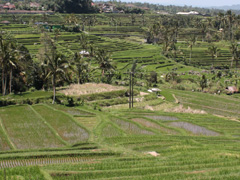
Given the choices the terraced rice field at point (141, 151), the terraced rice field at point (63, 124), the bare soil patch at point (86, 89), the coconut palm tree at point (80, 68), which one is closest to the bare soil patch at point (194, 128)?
the terraced rice field at point (141, 151)

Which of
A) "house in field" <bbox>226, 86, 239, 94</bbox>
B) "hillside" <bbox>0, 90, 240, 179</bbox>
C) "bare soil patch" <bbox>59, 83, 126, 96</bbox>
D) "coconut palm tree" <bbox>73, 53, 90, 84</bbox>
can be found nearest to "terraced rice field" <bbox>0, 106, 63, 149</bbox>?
"hillside" <bbox>0, 90, 240, 179</bbox>

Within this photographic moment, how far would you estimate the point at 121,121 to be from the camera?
2562cm

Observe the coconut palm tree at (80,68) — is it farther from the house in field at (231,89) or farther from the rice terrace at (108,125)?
the house in field at (231,89)

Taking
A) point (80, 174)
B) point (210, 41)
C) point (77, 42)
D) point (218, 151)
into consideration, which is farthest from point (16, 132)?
point (210, 41)

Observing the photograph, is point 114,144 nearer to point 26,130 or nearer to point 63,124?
point 63,124

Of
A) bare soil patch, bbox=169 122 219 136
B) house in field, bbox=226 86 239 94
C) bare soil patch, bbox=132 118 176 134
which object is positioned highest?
bare soil patch, bbox=132 118 176 134

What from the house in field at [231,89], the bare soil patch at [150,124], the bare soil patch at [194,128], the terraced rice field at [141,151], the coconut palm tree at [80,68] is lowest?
the house in field at [231,89]

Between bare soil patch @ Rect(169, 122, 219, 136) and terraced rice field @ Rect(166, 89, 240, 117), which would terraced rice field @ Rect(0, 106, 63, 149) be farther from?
terraced rice field @ Rect(166, 89, 240, 117)

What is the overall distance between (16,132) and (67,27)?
7159cm

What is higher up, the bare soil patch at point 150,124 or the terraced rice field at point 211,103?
the bare soil patch at point 150,124

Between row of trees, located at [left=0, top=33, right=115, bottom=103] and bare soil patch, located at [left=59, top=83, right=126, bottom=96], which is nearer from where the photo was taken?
row of trees, located at [left=0, top=33, right=115, bottom=103]

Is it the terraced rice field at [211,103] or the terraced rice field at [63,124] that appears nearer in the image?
the terraced rice field at [63,124]

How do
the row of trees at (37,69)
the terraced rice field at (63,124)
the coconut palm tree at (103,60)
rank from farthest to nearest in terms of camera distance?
the coconut palm tree at (103,60)
the row of trees at (37,69)
the terraced rice field at (63,124)

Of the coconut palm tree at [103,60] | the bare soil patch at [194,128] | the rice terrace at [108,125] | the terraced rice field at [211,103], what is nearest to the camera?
the rice terrace at [108,125]
